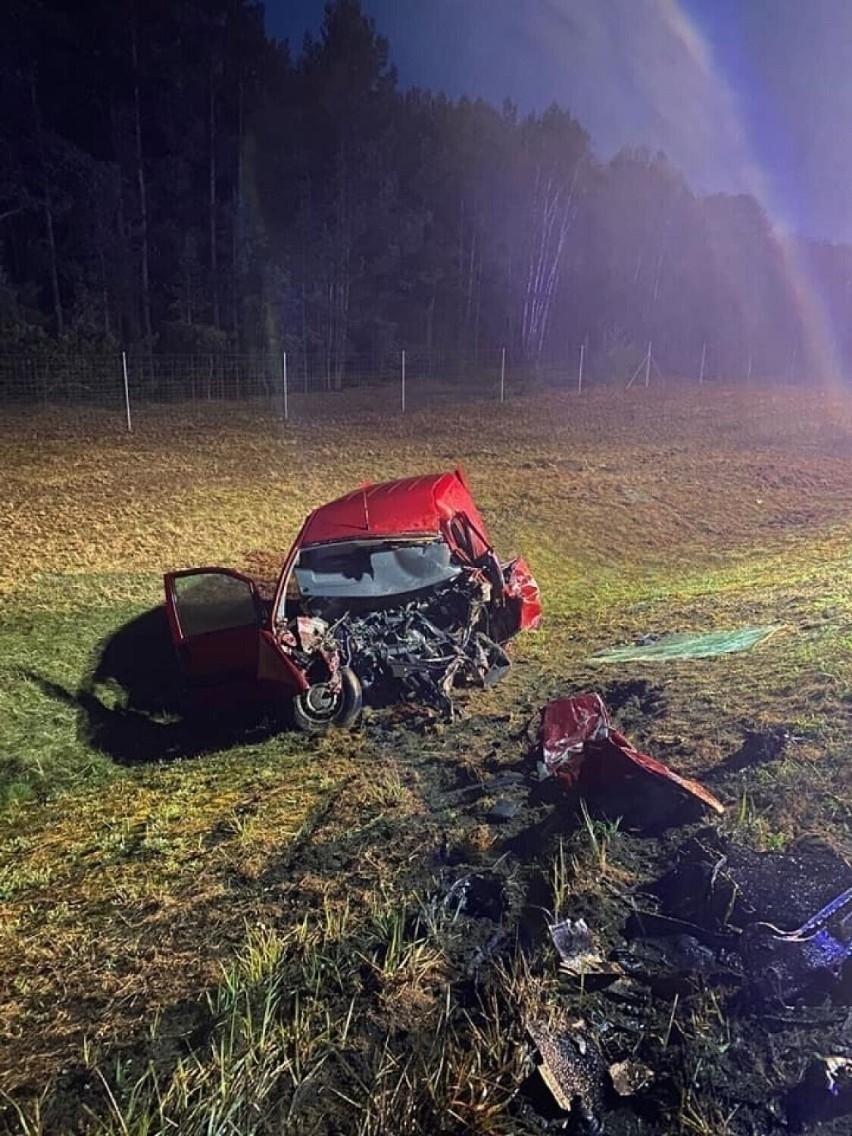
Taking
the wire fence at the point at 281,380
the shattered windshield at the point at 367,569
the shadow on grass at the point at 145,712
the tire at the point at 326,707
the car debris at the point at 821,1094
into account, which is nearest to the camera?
the car debris at the point at 821,1094

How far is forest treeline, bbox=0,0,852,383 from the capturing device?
25422mm

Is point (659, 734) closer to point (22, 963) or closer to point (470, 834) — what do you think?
point (470, 834)

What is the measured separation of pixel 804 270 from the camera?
59.0 meters

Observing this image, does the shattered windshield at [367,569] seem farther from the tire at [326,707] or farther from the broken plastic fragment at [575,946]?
the broken plastic fragment at [575,946]

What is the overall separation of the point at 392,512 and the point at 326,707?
2.02 m

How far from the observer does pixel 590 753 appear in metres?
4.96

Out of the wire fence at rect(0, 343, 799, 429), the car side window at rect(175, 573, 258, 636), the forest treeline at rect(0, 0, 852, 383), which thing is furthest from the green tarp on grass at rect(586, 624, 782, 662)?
the forest treeline at rect(0, 0, 852, 383)

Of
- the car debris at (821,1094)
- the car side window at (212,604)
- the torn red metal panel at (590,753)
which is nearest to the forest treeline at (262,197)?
the car side window at (212,604)

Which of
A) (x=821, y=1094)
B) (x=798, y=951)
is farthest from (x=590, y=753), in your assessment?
(x=821, y=1094)

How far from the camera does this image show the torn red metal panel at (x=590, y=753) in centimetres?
464

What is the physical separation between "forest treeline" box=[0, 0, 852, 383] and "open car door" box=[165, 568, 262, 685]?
56.5ft

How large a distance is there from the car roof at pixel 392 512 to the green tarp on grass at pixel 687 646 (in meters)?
1.92

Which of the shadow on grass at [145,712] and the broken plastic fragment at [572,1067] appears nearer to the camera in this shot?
the broken plastic fragment at [572,1067]

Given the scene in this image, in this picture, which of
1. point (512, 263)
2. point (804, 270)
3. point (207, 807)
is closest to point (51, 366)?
point (207, 807)
